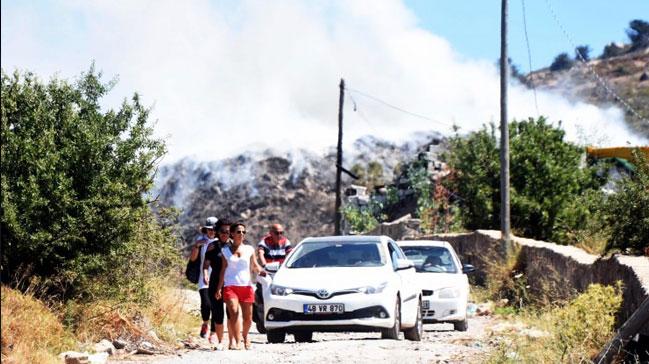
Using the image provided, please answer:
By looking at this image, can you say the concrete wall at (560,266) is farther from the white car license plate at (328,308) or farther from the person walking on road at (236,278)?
the person walking on road at (236,278)

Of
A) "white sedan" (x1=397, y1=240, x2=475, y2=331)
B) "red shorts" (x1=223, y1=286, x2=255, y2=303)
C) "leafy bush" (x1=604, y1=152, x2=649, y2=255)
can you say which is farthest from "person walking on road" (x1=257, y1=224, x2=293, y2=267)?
"leafy bush" (x1=604, y1=152, x2=649, y2=255)

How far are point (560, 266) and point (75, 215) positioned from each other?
30.9 ft

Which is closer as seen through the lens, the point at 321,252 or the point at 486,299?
the point at 321,252

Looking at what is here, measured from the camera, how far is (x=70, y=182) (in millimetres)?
14898

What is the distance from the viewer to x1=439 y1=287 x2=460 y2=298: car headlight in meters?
20.3

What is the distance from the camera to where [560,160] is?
36.9m

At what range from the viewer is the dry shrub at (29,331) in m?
12.2

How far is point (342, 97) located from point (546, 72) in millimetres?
81473

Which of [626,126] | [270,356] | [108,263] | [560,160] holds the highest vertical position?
[626,126]

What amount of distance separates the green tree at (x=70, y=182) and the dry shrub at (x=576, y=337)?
17.5 ft

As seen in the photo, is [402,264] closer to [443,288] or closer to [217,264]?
[217,264]

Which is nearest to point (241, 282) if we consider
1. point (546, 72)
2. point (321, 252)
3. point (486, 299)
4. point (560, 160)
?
point (321, 252)

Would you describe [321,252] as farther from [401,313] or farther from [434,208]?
[434,208]

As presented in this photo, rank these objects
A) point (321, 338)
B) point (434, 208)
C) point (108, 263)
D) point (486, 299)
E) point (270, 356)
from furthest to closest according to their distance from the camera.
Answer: point (434, 208), point (486, 299), point (321, 338), point (108, 263), point (270, 356)
